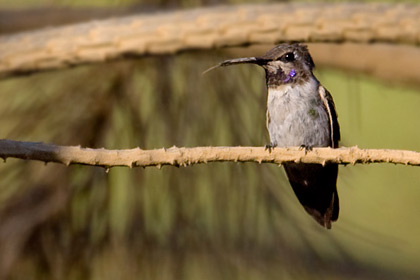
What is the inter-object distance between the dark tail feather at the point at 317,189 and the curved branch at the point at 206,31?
358 millimetres

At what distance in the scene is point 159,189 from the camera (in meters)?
2.03

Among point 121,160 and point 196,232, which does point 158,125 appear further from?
point 121,160

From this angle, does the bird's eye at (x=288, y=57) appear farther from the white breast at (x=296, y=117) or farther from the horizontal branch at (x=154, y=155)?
the horizontal branch at (x=154, y=155)

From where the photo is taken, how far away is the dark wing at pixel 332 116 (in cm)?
210

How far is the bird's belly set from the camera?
2045mm

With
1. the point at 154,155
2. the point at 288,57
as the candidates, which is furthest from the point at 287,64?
the point at 154,155

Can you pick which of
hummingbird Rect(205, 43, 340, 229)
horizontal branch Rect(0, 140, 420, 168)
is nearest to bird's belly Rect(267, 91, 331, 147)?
hummingbird Rect(205, 43, 340, 229)

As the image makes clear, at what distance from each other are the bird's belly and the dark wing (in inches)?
0.5

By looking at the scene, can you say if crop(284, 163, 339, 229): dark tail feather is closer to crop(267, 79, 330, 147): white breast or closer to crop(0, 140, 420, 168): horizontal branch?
crop(267, 79, 330, 147): white breast

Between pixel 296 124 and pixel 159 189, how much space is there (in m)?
0.35

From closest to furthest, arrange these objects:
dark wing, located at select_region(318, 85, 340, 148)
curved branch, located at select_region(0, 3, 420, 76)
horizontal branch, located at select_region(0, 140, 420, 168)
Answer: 1. horizontal branch, located at select_region(0, 140, 420, 168)
2. curved branch, located at select_region(0, 3, 420, 76)
3. dark wing, located at select_region(318, 85, 340, 148)

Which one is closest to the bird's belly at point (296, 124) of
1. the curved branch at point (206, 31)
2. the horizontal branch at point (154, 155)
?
the curved branch at point (206, 31)

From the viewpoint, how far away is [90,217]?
2.01 metres

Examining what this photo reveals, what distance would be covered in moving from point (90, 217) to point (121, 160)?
0.80 meters
